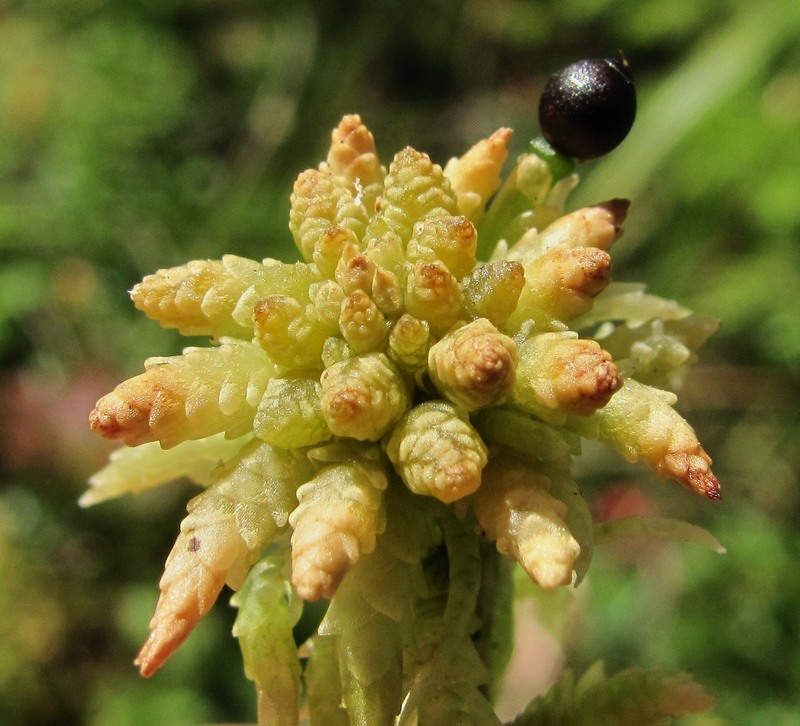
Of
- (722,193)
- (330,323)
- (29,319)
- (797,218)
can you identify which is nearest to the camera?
(330,323)

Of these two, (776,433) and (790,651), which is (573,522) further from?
(776,433)

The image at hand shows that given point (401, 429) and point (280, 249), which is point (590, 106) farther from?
point (280, 249)

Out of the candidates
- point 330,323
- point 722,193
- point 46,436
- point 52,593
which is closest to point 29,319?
point 46,436

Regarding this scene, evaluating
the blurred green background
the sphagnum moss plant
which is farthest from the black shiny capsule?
the blurred green background

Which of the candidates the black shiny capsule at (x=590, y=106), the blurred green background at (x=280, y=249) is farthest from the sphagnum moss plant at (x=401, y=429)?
the blurred green background at (x=280, y=249)

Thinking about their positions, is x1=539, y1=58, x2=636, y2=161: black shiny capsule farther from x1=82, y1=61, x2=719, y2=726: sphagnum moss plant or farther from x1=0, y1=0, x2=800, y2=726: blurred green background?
x1=0, y1=0, x2=800, y2=726: blurred green background

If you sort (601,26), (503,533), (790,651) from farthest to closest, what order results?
(601,26)
(790,651)
(503,533)

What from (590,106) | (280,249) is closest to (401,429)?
(590,106)
